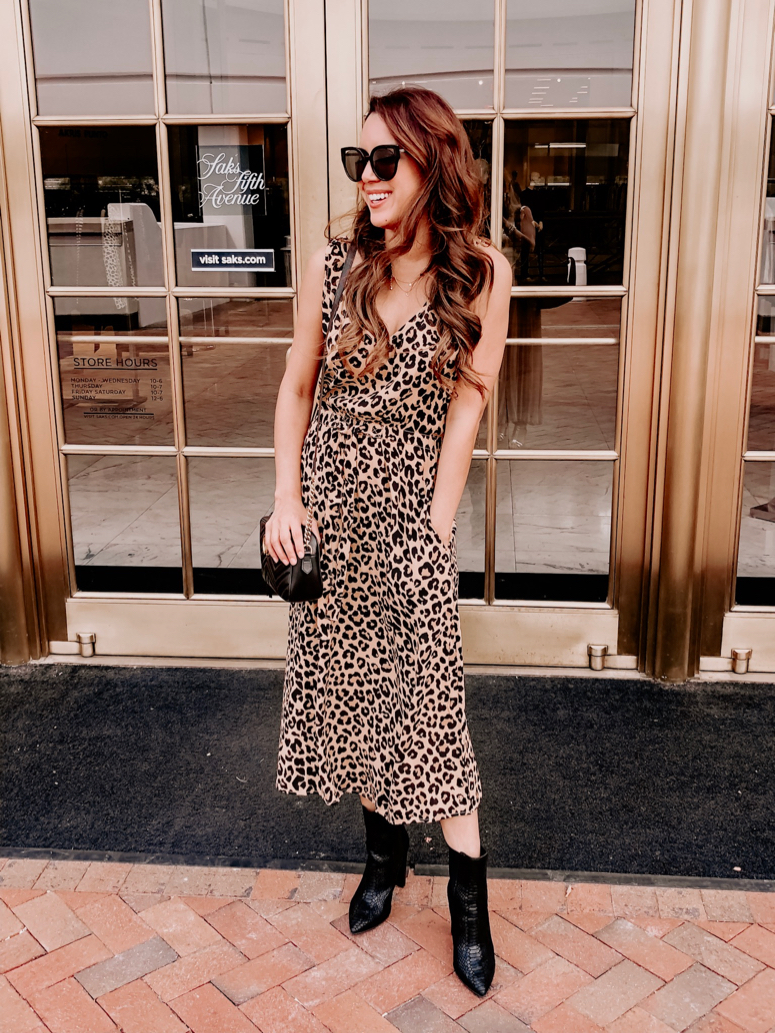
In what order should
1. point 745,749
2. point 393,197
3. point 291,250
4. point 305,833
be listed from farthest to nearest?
point 291,250, point 745,749, point 305,833, point 393,197

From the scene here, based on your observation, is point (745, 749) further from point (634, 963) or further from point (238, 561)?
point (238, 561)

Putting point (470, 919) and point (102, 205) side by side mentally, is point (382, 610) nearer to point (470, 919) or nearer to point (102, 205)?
point (470, 919)

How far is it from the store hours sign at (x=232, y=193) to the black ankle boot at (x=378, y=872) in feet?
6.47

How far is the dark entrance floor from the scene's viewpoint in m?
2.71

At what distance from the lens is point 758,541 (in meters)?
3.78

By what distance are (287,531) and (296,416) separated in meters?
0.29

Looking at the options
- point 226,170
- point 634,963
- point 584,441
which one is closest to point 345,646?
point 634,963

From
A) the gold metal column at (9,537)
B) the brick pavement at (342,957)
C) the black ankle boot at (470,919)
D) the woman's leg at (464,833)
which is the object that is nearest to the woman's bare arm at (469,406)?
the woman's leg at (464,833)

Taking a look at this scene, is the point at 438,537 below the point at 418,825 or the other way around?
the other way around

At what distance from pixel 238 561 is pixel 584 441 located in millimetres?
1525

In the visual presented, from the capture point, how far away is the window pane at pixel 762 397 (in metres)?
3.41

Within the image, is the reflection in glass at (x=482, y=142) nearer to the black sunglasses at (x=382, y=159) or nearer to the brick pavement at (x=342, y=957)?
the black sunglasses at (x=382, y=159)

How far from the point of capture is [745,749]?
10.4ft

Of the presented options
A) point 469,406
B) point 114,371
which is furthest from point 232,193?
point 469,406
